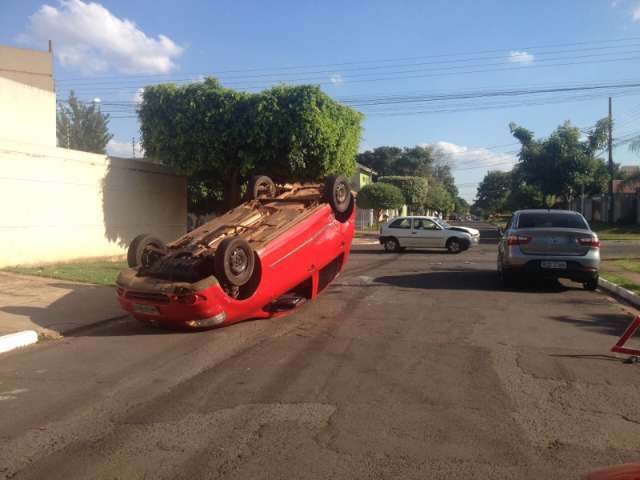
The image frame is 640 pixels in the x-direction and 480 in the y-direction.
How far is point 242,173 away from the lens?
1711 centimetres

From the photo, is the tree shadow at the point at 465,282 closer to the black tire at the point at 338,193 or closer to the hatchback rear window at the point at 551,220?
the hatchback rear window at the point at 551,220

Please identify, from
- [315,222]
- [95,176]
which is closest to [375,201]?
[95,176]

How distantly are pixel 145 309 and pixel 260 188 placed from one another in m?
3.70

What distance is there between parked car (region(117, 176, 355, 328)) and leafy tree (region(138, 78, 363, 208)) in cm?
643

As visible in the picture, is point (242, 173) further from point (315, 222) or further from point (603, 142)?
point (603, 142)

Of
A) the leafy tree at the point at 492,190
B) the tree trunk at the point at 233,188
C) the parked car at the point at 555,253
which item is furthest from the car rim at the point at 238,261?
the leafy tree at the point at 492,190

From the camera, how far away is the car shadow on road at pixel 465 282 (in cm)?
1159

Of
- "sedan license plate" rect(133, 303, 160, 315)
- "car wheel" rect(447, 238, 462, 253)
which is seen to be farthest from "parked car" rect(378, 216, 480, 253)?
"sedan license plate" rect(133, 303, 160, 315)

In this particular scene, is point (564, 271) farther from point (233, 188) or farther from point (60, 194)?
point (60, 194)

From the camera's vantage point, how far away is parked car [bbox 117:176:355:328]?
7.11 metres

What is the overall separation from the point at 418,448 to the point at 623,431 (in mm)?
1580

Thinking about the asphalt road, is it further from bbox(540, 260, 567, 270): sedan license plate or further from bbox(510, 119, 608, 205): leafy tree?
bbox(510, 119, 608, 205): leafy tree

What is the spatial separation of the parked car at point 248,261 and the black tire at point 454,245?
12.8 m

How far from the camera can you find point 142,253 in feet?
27.4
